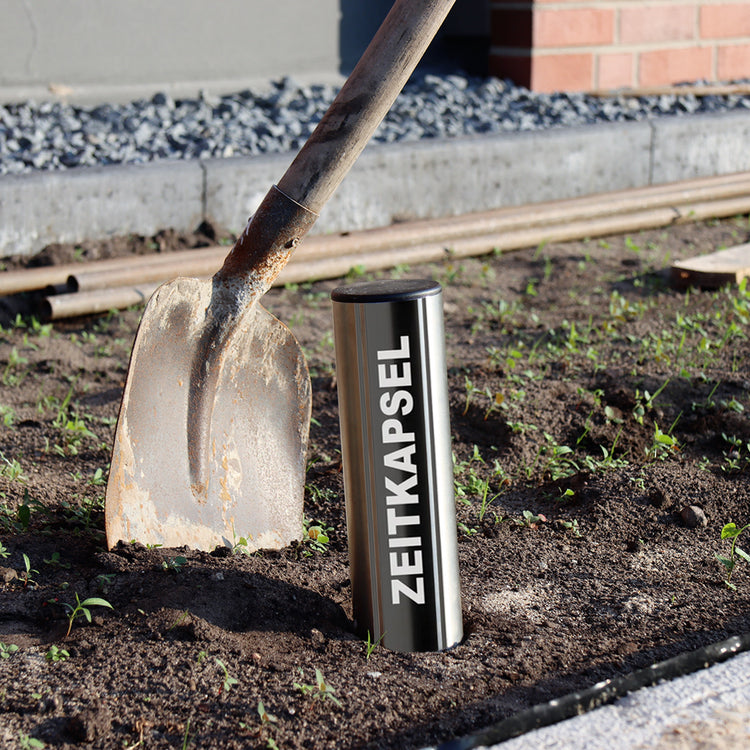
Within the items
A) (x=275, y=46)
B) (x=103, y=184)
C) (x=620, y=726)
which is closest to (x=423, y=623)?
(x=620, y=726)

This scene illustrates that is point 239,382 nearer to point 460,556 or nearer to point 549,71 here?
point 460,556

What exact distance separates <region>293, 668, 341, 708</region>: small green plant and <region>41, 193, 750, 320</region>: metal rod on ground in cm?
244

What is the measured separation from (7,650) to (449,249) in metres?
3.17

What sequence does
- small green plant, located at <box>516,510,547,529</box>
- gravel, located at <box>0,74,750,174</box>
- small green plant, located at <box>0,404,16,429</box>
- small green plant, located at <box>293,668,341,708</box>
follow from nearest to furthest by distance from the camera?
small green plant, located at <box>293,668,341,708</box> < small green plant, located at <box>516,510,547,529</box> < small green plant, located at <box>0,404,16,429</box> < gravel, located at <box>0,74,750,174</box>

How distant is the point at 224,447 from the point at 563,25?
5125mm

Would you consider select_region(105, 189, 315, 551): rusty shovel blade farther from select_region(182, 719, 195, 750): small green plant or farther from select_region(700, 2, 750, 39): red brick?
select_region(700, 2, 750, 39): red brick

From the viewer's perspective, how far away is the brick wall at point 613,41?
643 cm

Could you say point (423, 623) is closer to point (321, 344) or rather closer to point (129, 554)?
point (129, 554)

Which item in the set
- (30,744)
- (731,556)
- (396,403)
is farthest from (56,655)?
(731,556)

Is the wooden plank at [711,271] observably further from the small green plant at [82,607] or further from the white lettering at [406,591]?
the small green plant at [82,607]

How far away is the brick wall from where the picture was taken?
6.43 metres

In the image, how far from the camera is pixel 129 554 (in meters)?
2.04

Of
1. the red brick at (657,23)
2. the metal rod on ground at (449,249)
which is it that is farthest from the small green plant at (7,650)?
the red brick at (657,23)

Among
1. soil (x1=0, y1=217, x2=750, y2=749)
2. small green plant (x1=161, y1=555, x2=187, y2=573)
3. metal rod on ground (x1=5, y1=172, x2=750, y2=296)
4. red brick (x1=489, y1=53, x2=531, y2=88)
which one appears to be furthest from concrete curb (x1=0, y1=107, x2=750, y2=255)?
small green plant (x1=161, y1=555, x2=187, y2=573)
